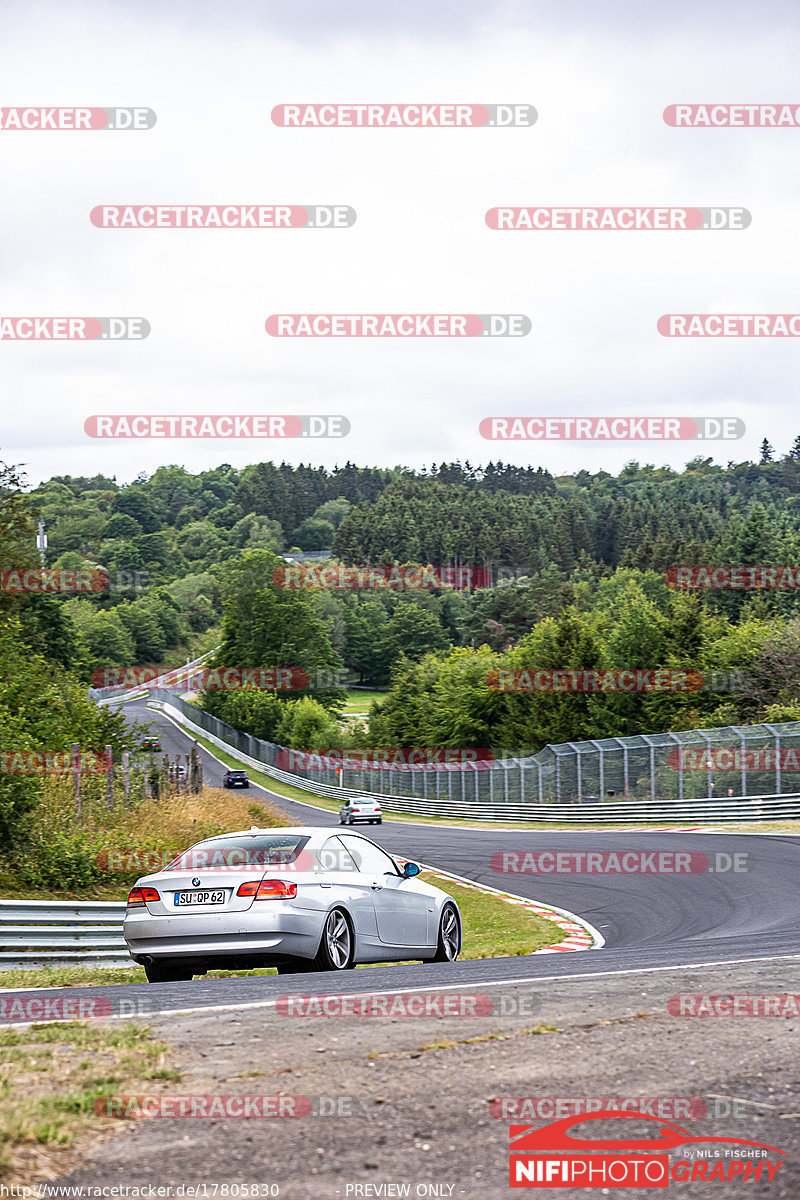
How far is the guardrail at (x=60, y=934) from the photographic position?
12281 mm

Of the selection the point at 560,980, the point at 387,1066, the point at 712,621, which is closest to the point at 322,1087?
the point at 387,1066

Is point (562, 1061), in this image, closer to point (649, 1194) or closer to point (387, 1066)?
point (387, 1066)

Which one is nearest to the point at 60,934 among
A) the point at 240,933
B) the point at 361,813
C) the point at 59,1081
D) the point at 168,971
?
the point at 168,971

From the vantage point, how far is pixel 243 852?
1035cm

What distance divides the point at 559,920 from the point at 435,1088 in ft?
47.0

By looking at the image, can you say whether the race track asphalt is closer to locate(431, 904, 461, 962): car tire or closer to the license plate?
the license plate

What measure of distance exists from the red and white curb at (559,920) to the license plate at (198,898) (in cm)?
538

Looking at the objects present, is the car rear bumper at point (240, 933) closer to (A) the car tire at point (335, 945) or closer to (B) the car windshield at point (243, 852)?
(A) the car tire at point (335, 945)

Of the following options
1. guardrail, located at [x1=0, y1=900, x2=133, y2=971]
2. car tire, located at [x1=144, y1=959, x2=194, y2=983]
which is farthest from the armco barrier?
car tire, located at [x1=144, y1=959, x2=194, y2=983]

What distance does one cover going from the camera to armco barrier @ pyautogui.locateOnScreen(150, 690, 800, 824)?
32.9 meters

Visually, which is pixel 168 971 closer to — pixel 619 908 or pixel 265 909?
pixel 265 909

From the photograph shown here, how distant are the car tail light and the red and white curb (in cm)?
510

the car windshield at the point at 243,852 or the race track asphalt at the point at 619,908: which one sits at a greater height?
the car windshield at the point at 243,852

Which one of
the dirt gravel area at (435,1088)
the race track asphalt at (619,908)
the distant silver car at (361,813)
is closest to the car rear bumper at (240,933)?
the race track asphalt at (619,908)
